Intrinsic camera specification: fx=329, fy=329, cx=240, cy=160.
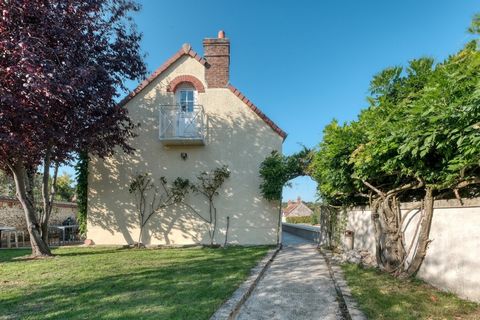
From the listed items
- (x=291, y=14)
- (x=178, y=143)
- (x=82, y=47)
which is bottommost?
(x=178, y=143)

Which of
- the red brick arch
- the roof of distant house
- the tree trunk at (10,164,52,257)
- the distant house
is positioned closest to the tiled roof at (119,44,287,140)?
the red brick arch

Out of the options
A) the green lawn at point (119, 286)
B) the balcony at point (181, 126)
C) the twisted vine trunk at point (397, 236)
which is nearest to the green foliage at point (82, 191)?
the balcony at point (181, 126)

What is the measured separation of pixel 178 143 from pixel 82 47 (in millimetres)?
5373

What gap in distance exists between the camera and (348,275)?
22.6 feet

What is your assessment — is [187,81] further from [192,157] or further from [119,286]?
[119,286]

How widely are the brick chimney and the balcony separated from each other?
50.8 inches

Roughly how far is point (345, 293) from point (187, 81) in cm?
1038

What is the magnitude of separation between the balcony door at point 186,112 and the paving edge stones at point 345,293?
23.4ft

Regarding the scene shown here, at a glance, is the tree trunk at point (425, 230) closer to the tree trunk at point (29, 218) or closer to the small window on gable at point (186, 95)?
the small window on gable at point (186, 95)

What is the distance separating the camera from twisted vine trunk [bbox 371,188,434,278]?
6047mm

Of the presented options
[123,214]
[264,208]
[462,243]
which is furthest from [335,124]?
[123,214]

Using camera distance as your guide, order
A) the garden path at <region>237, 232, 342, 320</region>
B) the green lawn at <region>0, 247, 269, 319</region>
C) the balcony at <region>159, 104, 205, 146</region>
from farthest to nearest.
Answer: the balcony at <region>159, 104, 205, 146</region>
the garden path at <region>237, 232, 342, 320</region>
the green lawn at <region>0, 247, 269, 319</region>

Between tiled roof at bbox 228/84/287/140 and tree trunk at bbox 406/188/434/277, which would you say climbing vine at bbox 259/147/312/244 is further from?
tree trunk at bbox 406/188/434/277

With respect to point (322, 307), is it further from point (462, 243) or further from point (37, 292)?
point (37, 292)
